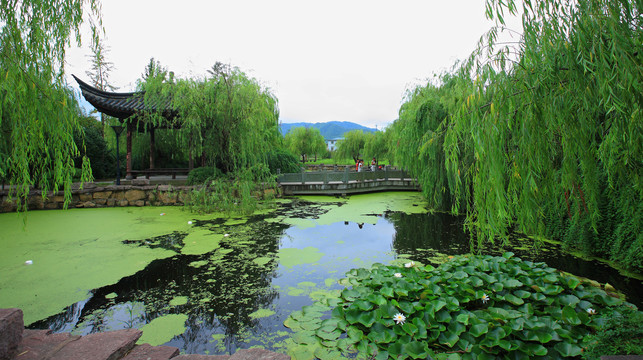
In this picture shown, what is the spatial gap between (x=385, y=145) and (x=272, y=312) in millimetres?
16463

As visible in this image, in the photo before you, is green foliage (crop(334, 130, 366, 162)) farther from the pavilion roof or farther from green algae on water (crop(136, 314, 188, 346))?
green algae on water (crop(136, 314, 188, 346))

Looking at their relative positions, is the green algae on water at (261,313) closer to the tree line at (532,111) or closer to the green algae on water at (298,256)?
the green algae on water at (298,256)

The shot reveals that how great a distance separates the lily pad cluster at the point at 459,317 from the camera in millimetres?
2057

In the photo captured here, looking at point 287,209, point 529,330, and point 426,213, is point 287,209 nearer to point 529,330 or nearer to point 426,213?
point 426,213

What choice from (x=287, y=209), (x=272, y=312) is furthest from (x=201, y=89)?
(x=272, y=312)

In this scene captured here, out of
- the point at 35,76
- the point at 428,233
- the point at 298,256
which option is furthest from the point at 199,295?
the point at 428,233

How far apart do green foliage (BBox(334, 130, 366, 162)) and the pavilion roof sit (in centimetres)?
1509

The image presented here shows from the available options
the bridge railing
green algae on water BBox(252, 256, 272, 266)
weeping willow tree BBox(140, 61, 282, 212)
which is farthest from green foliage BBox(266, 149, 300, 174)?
green algae on water BBox(252, 256, 272, 266)

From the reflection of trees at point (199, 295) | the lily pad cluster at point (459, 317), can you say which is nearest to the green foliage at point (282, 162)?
the reflection of trees at point (199, 295)

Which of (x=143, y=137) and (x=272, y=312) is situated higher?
(x=143, y=137)

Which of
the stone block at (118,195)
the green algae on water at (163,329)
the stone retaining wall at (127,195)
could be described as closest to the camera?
the green algae on water at (163,329)

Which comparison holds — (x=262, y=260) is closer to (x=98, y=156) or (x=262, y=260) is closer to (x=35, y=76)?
(x=35, y=76)

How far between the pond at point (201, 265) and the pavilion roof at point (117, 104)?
3.15m

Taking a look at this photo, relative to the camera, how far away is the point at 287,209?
812 cm
